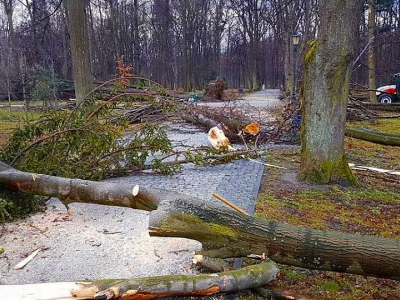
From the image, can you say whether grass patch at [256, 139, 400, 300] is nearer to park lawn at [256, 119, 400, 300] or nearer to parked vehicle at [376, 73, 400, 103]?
park lawn at [256, 119, 400, 300]

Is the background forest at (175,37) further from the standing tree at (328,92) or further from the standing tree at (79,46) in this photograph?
the standing tree at (328,92)

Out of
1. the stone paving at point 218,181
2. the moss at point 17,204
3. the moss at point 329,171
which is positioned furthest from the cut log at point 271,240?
the moss at point 329,171

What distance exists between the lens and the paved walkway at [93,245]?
3184mm

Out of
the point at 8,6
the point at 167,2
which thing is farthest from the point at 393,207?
the point at 167,2

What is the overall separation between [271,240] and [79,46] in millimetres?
7363

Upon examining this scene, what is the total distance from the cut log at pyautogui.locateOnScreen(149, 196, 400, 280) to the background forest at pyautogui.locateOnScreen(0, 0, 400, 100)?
19572mm

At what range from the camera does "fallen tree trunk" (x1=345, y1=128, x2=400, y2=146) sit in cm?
748

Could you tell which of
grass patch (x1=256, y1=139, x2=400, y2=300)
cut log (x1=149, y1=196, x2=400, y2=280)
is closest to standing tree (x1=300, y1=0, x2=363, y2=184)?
grass patch (x1=256, y1=139, x2=400, y2=300)

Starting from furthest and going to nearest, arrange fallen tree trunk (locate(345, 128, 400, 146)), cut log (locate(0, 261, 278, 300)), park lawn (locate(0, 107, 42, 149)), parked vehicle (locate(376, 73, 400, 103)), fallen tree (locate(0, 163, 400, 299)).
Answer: parked vehicle (locate(376, 73, 400, 103)), fallen tree trunk (locate(345, 128, 400, 146)), park lawn (locate(0, 107, 42, 149)), fallen tree (locate(0, 163, 400, 299)), cut log (locate(0, 261, 278, 300))

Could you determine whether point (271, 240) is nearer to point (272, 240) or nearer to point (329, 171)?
point (272, 240)

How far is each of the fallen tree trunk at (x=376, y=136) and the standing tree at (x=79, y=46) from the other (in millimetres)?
6031

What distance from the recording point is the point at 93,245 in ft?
12.1

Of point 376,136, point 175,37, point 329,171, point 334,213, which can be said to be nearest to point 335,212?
point 334,213

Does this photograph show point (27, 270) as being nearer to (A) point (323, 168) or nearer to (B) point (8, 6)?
(A) point (323, 168)
